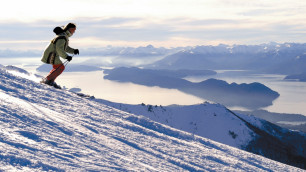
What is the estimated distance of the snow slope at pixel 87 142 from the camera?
3447mm

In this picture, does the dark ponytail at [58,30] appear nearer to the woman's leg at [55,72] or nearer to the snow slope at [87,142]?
the woman's leg at [55,72]

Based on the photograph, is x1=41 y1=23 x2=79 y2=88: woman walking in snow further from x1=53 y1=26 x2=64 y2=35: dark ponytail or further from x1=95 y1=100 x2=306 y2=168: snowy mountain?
x1=95 y1=100 x2=306 y2=168: snowy mountain

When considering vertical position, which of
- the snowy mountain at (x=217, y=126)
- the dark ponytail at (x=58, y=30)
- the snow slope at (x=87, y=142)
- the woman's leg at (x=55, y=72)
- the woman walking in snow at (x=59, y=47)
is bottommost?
→ the snowy mountain at (x=217, y=126)

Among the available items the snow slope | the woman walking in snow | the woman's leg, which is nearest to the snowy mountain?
the woman's leg

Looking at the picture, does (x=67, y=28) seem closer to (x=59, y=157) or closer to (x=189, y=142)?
(x=189, y=142)

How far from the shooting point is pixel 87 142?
14.8ft

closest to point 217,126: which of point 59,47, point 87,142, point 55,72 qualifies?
point 55,72

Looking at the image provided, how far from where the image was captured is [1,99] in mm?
5500

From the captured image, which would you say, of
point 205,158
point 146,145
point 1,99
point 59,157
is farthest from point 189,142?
point 1,99

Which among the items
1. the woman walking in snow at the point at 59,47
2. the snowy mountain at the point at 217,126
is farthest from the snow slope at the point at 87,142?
the snowy mountain at the point at 217,126

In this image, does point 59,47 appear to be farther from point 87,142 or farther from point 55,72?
point 87,142

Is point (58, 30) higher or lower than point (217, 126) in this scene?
higher

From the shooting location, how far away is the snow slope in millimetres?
3447

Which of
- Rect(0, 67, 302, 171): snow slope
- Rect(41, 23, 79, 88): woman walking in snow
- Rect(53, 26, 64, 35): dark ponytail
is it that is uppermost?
Rect(53, 26, 64, 35): dark ponytail
